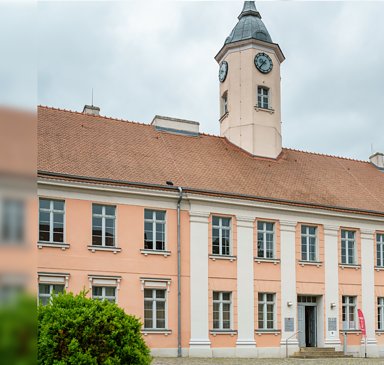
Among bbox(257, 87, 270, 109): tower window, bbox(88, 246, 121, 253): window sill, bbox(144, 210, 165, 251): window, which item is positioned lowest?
bbox(88, 246, 121, 253): window sill

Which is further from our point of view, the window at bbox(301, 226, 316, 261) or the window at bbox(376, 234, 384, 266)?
the window at bbox(376, 234, 384, 266)

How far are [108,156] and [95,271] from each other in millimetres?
5508

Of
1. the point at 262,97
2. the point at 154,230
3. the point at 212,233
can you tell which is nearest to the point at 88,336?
the point at 154,230

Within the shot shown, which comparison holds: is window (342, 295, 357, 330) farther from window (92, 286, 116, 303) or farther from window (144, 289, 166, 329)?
window (92, 286, 116, 303)

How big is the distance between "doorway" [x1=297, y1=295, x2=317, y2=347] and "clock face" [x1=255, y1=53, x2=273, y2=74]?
45.2 feet

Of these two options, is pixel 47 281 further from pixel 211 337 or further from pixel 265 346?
pixel 265 346

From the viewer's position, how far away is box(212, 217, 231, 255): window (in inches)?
866

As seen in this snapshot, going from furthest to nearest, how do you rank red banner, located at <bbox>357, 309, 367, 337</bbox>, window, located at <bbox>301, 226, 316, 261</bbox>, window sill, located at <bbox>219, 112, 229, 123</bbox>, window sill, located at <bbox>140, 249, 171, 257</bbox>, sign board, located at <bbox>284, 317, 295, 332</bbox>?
window sill, located at <bbox>219, 112, 229, 123</bbox> < window, located at <bbox>301, 226, 316, 261</bbox> < red banner, located at <bbox>357, 309, 367, 337</bbox> < sign board, located at <bbox>284, 317, 295, 332</bbox> < window sill, located at <bbox>140, 249, 171, 257</bbox>

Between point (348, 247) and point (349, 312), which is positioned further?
point (348, 247)

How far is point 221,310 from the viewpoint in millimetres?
21469

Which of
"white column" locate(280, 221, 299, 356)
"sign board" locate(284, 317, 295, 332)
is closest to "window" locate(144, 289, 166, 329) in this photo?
"white column" locate(280, 221, 299, 356)

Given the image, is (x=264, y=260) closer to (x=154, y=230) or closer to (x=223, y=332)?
(x=223, y=332)

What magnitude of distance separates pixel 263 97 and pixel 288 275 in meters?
11.5

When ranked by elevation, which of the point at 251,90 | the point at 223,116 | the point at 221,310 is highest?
the point at 251,90
